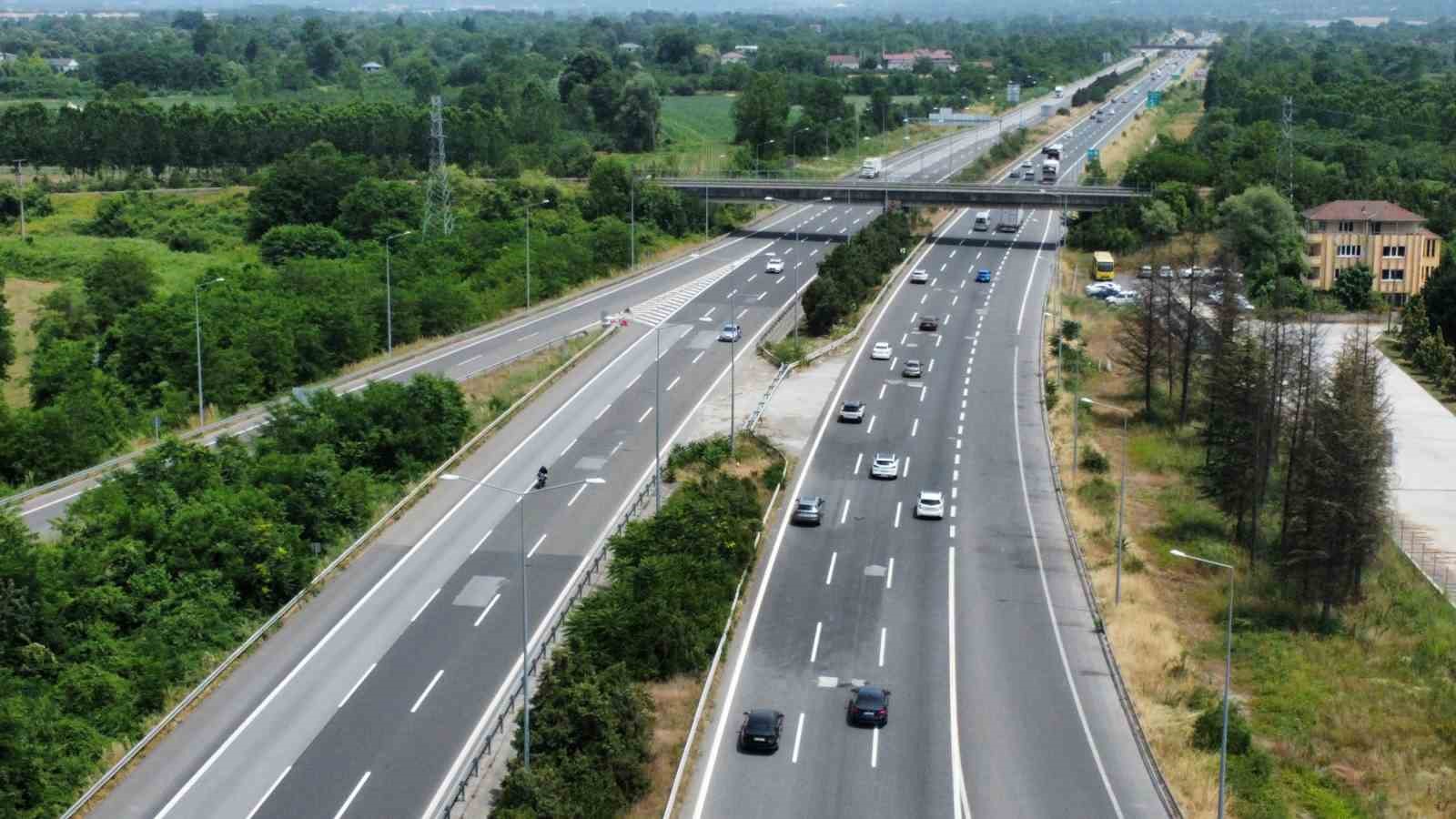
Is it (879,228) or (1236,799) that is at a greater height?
(879,228)

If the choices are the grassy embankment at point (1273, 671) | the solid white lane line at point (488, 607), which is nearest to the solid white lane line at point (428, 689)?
the solid white lane line at point (488, 607)

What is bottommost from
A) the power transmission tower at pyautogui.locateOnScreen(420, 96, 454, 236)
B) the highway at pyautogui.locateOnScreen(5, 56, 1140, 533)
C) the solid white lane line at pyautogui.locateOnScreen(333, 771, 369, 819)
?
the solid white lane line at pyautogui.locateOnScreen(333, 771, 369, 819)

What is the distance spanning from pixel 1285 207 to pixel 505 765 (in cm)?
9089

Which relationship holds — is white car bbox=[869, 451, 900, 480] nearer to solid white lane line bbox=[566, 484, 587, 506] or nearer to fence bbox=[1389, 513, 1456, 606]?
solid white lane line bbox=[566, 484, 587, 506]

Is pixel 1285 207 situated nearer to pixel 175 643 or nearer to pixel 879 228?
pixel 879 228

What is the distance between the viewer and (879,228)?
113 metres

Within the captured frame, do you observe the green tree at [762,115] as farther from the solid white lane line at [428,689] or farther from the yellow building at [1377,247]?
the solid white lane line at [428,689]

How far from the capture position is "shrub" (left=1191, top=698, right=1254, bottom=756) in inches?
1686

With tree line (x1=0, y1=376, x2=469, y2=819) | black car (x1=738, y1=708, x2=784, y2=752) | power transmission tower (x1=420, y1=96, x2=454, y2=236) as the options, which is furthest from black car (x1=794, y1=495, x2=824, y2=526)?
power transmission tower (x1=420, y1=96, x2=454, y2=236)

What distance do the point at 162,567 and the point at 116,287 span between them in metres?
50.4

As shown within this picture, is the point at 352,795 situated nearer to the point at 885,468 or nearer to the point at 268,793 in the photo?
the point at 268,793

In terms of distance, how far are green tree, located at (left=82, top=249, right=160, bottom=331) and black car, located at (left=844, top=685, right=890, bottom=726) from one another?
6364 centimetres

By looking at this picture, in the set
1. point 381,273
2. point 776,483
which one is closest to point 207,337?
point 381,273

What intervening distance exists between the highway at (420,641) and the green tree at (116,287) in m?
24.2
